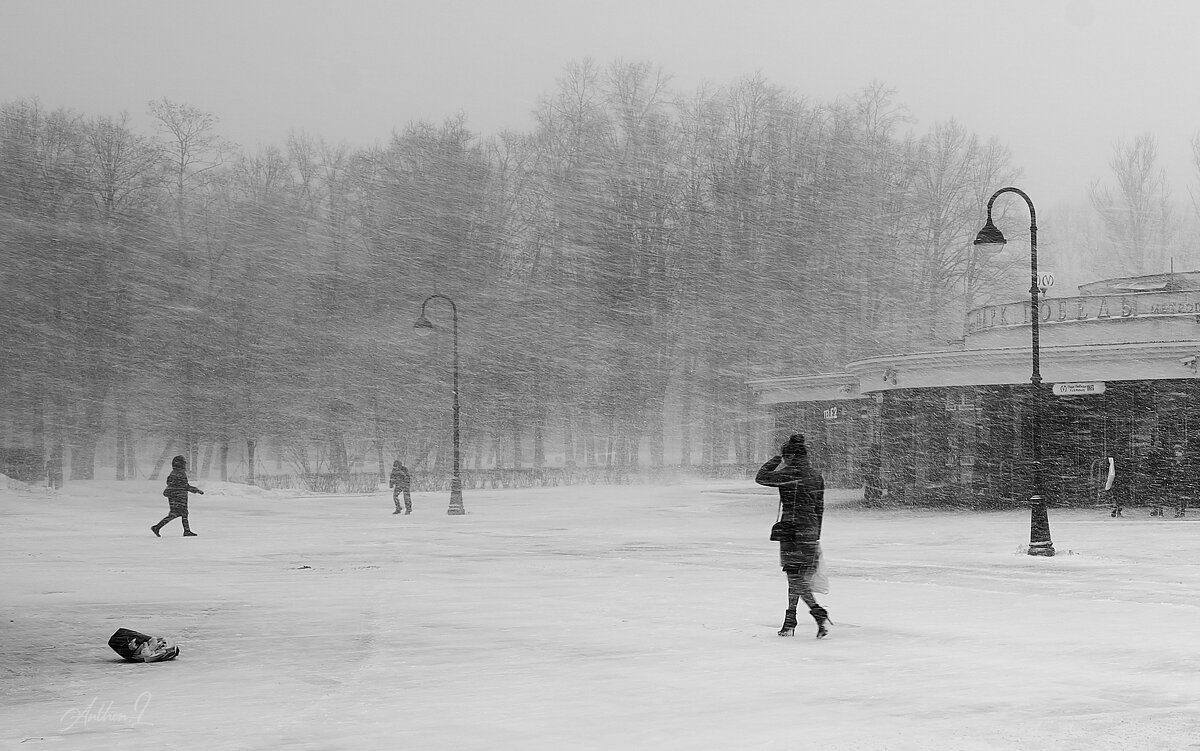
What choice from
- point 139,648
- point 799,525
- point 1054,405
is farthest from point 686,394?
point 139,648

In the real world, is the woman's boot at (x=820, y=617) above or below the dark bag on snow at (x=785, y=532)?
below

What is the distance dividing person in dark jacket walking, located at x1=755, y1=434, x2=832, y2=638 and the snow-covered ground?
0.39 metres

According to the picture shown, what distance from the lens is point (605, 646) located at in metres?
11.1

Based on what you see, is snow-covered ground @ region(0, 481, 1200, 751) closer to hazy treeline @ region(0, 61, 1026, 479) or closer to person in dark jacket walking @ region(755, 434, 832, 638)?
person in dark jacket walking @ region(755, 434, 832, 638)

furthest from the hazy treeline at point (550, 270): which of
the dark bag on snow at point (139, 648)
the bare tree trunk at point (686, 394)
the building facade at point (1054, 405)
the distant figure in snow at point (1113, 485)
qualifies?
the dark bag on snow at point (139, 648)

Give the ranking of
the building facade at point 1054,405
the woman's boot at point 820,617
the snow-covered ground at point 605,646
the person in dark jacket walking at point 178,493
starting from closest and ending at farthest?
the snow-covered ground at point 605,646 < the woman's boot at point 820,617 < the person in dark jacket walking at point 178,493 < the building facade at point 1054,405

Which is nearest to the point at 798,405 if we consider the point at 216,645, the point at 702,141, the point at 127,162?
the point at 702,141

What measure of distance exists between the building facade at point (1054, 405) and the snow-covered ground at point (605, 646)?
21.1ft

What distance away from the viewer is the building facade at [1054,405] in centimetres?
2994

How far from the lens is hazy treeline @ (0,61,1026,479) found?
54375 millimetres

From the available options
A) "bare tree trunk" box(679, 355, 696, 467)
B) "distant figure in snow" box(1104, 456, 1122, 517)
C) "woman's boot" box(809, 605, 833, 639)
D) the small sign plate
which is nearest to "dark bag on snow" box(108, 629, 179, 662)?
"woman's boot" box(809, 605, 833, 639)

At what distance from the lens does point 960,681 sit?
923cm

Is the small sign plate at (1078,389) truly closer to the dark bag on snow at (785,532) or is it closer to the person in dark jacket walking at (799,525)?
the person in dark jacket walking at (799,525)

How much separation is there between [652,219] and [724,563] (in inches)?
1573
